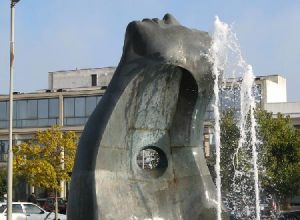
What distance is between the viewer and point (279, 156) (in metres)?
32.9

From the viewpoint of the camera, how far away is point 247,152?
3012 cm

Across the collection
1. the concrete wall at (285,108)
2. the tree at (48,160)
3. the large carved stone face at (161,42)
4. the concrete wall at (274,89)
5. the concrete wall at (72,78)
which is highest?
the concrete wall at (72,78)

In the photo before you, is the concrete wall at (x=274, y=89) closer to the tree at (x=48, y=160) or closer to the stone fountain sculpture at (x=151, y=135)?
Result: the tree at (x=48, y=160)

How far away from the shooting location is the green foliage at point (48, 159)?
30.3 m

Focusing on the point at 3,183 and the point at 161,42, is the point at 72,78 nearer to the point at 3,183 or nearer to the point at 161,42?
the point at 3,183

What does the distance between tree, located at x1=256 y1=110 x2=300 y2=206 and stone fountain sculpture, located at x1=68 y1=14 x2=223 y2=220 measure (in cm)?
2215

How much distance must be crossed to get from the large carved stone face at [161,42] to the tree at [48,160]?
2121 cm

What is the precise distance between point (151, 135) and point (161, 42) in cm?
129

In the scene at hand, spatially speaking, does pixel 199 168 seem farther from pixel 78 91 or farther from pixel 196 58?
pixel 78 91

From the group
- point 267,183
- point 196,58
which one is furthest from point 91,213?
point 267,183

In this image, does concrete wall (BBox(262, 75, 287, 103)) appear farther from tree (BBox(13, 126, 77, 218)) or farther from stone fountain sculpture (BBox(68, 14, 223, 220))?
stone fountain sculpture (BBox(68, 14, 223, 220))

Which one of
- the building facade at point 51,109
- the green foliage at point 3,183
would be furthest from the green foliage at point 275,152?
the green foliage at point 3,183

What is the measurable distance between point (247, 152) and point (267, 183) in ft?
8.54

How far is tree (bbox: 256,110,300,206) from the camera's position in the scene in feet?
105
